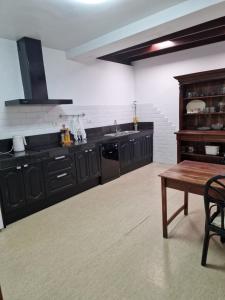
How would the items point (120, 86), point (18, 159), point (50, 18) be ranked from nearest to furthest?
point (50, 18)
point (18, 159)
point (120, 86)

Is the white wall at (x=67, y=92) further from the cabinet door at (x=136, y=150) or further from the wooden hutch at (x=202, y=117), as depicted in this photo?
the wooden hutch at (x=202, y=117)

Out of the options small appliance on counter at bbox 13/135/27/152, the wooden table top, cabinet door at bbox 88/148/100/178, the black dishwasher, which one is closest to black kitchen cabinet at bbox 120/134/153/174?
the black dishwasher

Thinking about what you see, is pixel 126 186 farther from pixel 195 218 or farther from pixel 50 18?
pixel 50 18

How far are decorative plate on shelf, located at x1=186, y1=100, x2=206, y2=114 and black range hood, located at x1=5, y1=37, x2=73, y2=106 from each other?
2822mm

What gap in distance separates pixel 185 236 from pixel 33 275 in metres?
1.55

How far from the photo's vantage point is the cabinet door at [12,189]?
258 cm

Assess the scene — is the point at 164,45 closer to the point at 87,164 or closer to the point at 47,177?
the point at 87,164

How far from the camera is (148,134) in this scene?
5.06 metres

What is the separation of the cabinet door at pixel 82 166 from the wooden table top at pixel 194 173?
1.75 metres

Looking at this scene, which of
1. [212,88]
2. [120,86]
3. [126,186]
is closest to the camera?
[126,186]

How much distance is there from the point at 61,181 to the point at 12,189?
766 millimetres

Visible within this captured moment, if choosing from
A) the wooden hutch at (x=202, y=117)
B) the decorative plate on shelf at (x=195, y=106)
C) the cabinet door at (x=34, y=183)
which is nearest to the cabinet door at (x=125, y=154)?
the wooden hutch at (x=202, y=117)

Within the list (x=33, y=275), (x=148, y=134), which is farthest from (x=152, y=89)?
(x=33, y=275)

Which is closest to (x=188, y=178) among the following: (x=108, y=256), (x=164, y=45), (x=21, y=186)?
(x=108, y=256)
